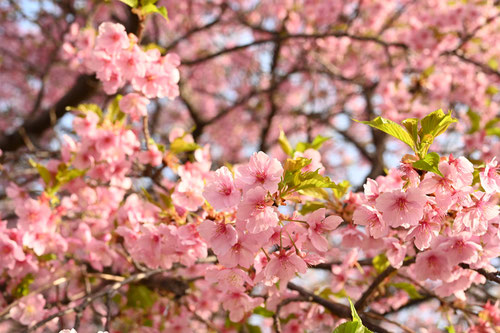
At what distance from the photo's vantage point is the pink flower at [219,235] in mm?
1580

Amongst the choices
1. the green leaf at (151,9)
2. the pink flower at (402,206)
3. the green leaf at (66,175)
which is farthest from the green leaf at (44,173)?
the pink flower at (402,206)

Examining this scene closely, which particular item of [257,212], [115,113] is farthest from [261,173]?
[115,113]

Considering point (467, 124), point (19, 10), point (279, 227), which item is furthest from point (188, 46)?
point (279, 227)

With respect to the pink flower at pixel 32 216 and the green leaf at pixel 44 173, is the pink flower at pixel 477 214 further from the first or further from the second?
the green leaf at pixel 44 173

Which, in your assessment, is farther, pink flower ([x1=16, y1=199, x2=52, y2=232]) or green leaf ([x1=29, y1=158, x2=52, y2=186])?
green leaf ([x1=29, y1=158, x2=52, y2=186])

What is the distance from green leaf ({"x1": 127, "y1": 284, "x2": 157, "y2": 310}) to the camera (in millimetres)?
3035

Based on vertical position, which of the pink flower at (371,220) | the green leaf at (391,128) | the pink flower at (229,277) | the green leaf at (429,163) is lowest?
the pink flower at (229,277)

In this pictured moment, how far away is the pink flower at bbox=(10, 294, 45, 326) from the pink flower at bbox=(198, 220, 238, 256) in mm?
1416

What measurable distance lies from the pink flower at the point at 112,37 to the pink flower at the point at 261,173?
1054mm

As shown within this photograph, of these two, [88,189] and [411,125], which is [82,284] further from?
[411,125]

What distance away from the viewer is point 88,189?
2.73 metres

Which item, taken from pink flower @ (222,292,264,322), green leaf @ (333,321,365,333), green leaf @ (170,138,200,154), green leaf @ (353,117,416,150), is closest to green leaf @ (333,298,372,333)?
green leaf @ (333,321,365,333)

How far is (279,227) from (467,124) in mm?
4532

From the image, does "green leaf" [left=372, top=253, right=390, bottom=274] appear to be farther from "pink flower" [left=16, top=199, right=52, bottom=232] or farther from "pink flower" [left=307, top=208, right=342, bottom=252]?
"pink flower" [left=16, top=199, right=52, bottom=232]
